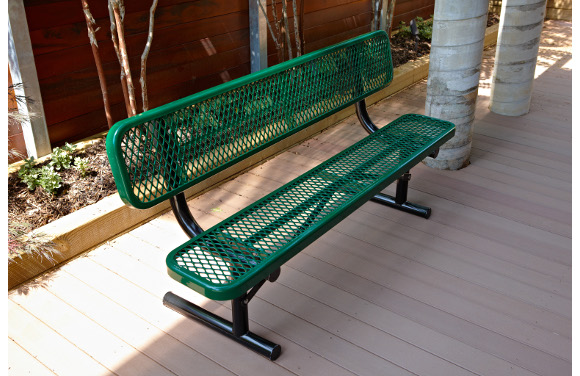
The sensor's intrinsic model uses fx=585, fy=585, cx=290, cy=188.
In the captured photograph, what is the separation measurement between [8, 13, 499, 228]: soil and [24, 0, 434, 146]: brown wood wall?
336mm

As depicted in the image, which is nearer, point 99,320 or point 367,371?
point 367,371

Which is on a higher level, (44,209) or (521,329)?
(44,209)

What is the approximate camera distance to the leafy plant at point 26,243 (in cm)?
287

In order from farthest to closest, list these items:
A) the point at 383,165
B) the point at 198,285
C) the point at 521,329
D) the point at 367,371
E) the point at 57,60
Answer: the point at 57,60 → the point at 383,165 → the point at 521,329 → the point at 367,371 → the point at 198,285

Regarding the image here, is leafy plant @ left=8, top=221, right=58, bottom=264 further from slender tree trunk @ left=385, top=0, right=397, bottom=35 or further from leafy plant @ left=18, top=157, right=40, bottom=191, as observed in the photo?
slender tree trunk @ left=385, top=0, right=397, bottom=35

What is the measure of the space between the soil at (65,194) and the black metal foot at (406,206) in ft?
5.49

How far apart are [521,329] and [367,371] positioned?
788 millimetres

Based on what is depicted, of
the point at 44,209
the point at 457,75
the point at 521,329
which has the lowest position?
the point at 521,329

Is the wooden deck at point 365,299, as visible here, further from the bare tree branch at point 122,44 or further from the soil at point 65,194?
the bare tree branch at point 122,44

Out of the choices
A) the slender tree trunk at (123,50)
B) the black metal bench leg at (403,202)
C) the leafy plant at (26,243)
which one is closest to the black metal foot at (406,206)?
the black metal bench leg at (403,202)

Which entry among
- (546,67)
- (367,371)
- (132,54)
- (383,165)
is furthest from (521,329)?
(546,67)

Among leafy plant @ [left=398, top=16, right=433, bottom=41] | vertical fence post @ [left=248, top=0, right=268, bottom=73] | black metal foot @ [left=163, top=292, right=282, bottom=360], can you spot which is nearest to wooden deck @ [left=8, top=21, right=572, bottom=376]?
black metal foot @ [left=163, top=292, right=282, bottom=360]

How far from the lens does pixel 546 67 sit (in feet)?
21.6

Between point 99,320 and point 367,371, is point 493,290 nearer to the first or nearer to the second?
point 367,371
